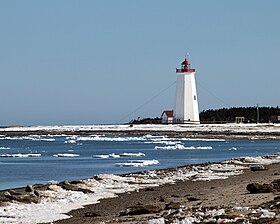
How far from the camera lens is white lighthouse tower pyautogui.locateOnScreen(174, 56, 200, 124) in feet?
230

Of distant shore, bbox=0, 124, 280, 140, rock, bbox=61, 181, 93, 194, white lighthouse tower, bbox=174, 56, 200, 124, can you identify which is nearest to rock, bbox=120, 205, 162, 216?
rock, bbox=61, 181, 93, 194

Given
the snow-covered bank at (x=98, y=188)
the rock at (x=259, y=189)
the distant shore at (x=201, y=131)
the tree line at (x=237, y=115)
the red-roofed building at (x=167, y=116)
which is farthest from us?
the tree line at (x=237, y=115)

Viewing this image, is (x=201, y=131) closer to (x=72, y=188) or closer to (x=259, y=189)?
(x=72, y=188)

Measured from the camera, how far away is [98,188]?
16.4m

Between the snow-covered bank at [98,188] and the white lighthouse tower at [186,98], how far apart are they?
45.1 m

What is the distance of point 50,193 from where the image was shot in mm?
14805

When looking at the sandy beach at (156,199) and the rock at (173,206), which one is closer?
the sandy beach at (156,199)

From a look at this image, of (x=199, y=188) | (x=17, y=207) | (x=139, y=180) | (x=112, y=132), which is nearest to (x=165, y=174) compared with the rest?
(x=139, y=180)

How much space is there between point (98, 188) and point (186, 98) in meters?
54.0

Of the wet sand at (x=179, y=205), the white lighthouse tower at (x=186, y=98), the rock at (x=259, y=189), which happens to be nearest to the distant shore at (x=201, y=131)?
the white lighthouse tower at (x=186, y=98)

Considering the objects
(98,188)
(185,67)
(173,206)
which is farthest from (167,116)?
(173,206)

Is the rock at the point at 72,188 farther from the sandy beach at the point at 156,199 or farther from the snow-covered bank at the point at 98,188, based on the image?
the snow-covered bank at the point at 98,188

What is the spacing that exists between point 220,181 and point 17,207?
20.9 ft

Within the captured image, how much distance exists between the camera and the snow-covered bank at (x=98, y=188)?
12242 mm
